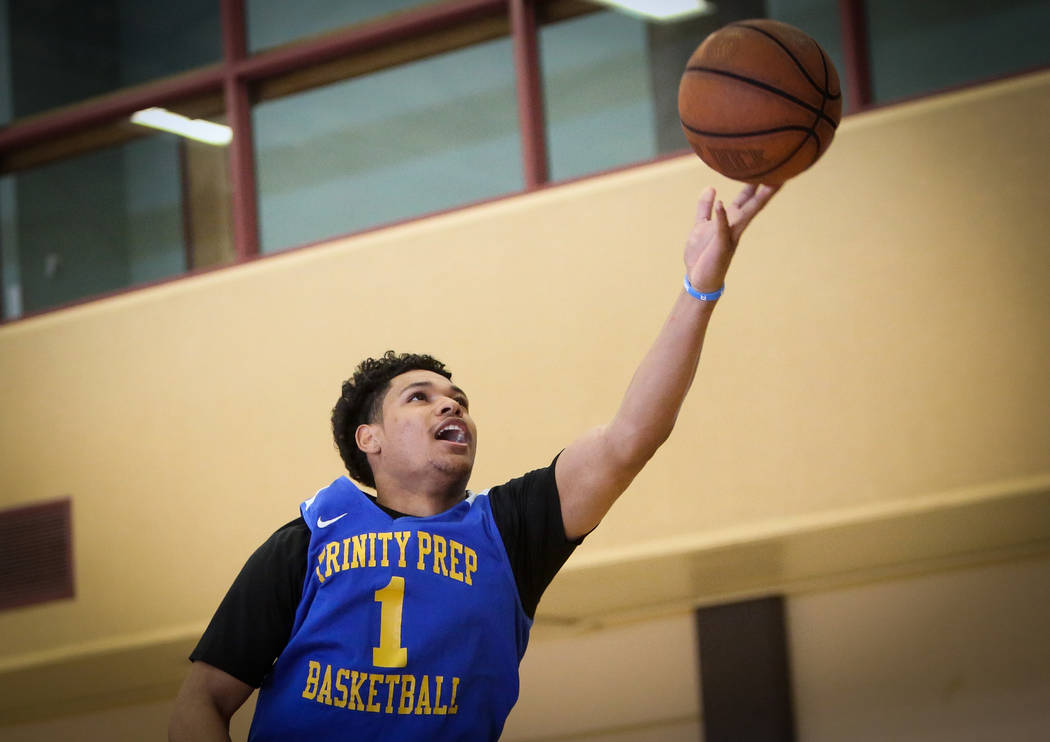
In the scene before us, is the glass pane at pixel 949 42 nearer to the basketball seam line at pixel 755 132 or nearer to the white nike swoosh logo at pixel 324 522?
the basketball seam line at pixel 755 132

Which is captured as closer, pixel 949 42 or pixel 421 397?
pixel 421 397

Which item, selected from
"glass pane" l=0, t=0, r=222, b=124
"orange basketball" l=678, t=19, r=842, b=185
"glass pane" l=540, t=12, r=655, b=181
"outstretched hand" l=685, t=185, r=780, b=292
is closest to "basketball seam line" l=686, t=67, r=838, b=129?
"orange basketball" l=678, t=19, r=842, b=185

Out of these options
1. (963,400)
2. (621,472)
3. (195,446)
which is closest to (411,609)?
(621,472)

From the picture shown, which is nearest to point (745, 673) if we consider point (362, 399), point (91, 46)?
point (362, 399)

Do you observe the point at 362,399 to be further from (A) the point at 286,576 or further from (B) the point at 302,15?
(B) the point at 302,15

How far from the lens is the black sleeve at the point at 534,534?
2.60 m

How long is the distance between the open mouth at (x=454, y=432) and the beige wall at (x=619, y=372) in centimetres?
159

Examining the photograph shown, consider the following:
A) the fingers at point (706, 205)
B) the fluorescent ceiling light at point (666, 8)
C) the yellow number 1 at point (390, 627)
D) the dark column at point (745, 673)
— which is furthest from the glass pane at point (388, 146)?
the yellow number 1 at point (390, 627)

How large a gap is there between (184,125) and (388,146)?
39.6 inches

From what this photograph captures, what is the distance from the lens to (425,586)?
2.55 meters

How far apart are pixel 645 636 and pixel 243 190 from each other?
2.37m

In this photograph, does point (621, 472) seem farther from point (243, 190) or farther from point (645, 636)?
point (243, 190)

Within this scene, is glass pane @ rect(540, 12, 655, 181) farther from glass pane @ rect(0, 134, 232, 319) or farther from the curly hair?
the curly hair

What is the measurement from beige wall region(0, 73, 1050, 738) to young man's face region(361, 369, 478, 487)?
155 centimetres
